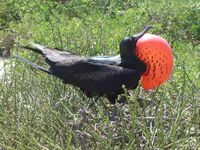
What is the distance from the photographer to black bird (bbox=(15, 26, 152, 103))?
7.04ft

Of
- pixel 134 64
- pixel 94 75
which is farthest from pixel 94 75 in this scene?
pixel 134 64

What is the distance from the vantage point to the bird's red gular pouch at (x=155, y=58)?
209cm

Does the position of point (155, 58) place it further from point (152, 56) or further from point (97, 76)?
point (97, 76)

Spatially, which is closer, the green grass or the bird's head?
the green grass

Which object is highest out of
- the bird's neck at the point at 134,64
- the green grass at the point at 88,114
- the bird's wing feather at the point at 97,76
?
the bird's neck at the point at 134,64

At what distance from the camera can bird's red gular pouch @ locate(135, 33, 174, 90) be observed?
6.86 ft

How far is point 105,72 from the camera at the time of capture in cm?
215

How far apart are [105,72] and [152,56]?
0.57 ft

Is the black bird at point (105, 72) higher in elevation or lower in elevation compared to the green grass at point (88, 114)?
higher

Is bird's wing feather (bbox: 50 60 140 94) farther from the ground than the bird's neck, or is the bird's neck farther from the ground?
the bird's neck

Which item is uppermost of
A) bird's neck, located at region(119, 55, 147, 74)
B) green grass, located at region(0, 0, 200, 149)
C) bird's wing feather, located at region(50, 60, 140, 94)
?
bird's neck, located at region(119, 55, 147, 74)

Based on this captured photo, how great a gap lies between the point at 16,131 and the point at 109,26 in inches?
94.4

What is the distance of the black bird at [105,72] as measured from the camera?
2.14 metres

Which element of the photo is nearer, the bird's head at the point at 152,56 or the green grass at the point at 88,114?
the green grass at the point at 88,114
